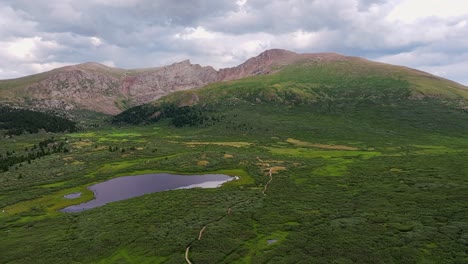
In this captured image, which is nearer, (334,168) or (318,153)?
(334,168)

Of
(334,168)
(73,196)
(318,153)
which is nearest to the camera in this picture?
(73,196)

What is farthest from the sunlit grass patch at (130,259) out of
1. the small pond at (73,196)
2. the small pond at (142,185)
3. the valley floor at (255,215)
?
the small pond at (73,196)

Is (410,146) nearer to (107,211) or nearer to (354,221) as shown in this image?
(354,221)

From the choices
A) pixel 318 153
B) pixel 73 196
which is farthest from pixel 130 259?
pixel 318 153

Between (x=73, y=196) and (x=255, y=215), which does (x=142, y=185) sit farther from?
(x=255, y=215)

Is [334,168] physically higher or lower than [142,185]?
lower

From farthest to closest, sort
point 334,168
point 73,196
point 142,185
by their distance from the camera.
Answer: point 334,168
point 142,185
point 73,196

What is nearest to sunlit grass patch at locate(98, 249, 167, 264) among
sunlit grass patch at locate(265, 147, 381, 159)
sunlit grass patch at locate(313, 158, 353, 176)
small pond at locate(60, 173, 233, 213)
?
small pond at locate(60, 173, 233, 213)

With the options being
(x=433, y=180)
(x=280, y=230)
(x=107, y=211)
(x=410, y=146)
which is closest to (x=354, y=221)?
(x=280, y=230)

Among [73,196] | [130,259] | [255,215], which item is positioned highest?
[73,196]
